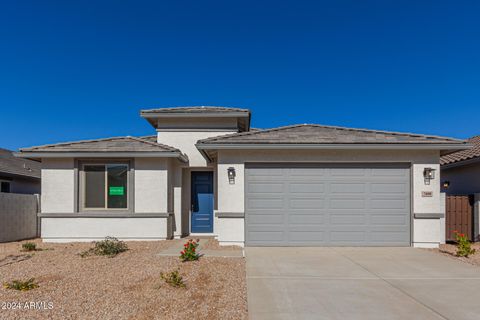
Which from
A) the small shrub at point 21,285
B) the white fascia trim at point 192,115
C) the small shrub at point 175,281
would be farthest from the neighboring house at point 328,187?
the small shrub at point 21,285

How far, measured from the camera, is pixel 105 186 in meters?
10.5

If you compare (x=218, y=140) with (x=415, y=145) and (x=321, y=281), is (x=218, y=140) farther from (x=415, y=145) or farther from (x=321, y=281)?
(x=415, y=145)

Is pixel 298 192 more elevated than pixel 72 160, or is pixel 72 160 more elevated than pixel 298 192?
pixel 72 160

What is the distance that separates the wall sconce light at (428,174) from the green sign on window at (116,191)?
30.9ft

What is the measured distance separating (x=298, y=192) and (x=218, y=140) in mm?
2830

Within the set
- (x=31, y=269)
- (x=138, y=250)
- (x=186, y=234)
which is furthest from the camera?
(x=186, y=234)

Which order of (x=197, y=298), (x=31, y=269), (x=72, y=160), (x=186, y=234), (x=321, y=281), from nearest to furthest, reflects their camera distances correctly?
(x=197, y=298) < (x=321, y=281) < (x=31, y=269) < (x=72, y=160) < (x=186, y=234)

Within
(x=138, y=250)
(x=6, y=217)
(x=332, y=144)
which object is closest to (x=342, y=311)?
(x=332, y=144)

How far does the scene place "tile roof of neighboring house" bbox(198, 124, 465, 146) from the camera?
9211mm

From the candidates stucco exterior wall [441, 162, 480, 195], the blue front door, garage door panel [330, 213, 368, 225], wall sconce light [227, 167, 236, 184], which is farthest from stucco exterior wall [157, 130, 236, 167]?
stucco exterior wall [441, 162, 480, 195]

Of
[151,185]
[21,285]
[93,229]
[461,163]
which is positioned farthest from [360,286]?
[461,163]

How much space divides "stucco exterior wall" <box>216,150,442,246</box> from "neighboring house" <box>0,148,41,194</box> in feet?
35.5

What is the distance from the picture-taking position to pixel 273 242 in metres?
9.34

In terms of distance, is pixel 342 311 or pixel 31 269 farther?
pixel 31 269
